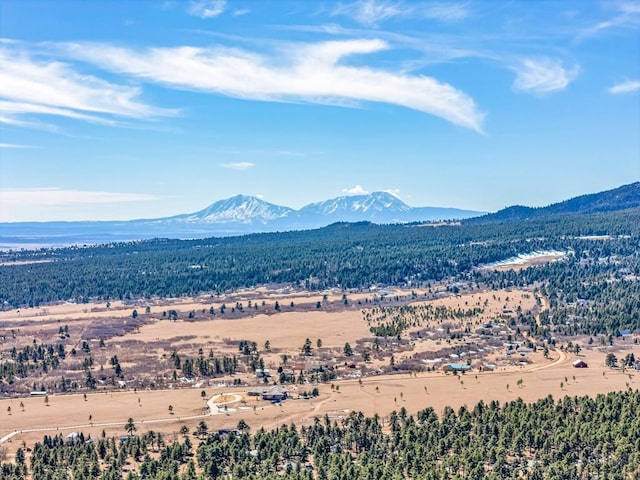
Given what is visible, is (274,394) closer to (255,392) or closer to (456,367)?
(255,392)

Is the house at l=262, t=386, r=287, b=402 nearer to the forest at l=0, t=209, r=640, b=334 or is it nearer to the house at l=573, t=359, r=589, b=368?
the house at l=573, t=359, r=589, b=368

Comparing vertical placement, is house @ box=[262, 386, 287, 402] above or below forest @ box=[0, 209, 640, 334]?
below

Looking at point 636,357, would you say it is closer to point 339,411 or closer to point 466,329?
point 466,329

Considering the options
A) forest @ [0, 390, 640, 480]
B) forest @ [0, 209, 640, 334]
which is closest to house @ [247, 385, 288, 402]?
forest @ [0, 390, 640, 480]

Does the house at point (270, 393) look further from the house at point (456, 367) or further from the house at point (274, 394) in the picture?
the house at point (456, 367)

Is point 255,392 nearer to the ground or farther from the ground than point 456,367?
farther from the ground

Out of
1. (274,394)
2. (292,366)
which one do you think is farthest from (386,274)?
(274,394)

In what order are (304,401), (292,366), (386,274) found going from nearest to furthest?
(304,401) < (292,366) < (386,274)

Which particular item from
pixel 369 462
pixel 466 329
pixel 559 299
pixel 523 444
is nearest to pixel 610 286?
pixel 559 299
